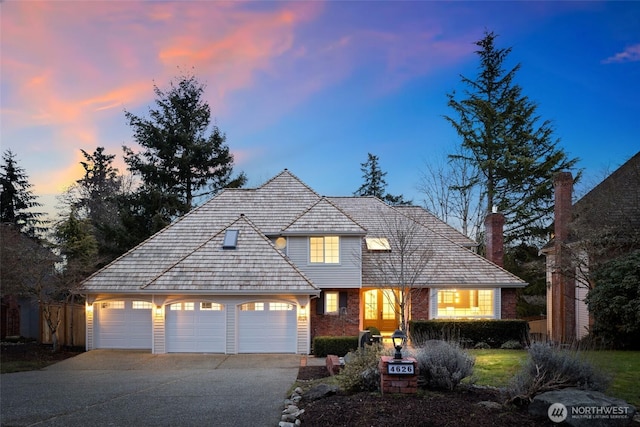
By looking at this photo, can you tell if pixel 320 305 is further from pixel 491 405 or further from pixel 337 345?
pixel 491 405

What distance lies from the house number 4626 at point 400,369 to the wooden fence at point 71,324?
15.1 metres

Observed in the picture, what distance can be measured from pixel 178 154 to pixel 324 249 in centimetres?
1593

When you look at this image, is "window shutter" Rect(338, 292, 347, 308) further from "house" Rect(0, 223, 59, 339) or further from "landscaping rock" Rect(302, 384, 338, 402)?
"house" Rect(0, 223, 59, 339)

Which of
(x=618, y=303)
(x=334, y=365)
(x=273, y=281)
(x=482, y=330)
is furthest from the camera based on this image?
(x=482, y=330)

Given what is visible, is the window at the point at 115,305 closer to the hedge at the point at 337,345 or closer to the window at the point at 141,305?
the window at the point at 141,305

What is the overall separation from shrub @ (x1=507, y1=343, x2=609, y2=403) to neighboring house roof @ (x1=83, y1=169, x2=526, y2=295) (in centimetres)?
925

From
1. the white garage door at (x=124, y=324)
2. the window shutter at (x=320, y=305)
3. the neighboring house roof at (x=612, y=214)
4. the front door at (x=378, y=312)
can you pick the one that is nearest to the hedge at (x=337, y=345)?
the window shutter at (x=320, y=305)

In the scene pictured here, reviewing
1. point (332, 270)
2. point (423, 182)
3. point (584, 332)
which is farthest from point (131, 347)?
point (423, 182)

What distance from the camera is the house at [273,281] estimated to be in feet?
52.7

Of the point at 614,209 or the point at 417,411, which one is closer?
the point at 417,411

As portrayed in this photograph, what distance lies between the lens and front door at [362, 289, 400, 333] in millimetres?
19891

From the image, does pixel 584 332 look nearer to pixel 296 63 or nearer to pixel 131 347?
pixel 296 63

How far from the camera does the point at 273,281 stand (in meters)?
16.0

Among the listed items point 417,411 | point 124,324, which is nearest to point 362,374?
point 417,411
